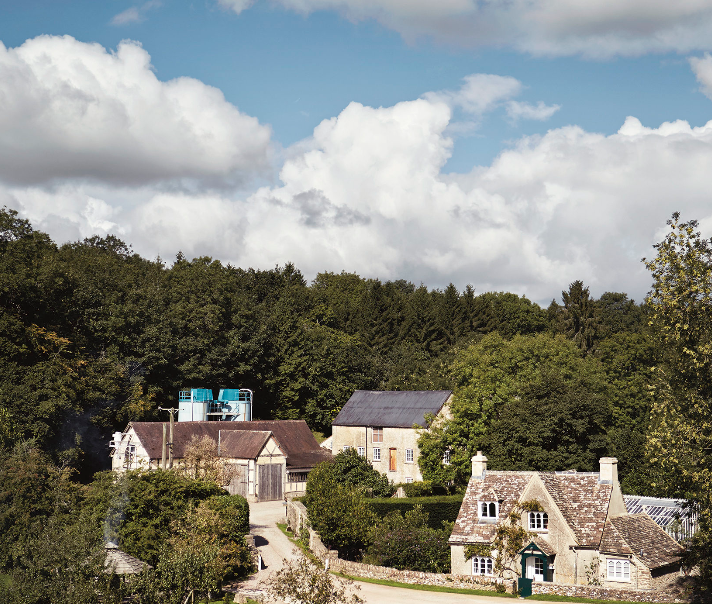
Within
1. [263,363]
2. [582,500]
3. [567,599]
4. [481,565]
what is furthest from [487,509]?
[263,363]

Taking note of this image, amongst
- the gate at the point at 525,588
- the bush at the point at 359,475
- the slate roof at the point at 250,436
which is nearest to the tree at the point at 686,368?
the gate at the point at 525,588

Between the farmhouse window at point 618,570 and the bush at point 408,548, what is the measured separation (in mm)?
8342

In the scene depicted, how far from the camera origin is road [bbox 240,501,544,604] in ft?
107

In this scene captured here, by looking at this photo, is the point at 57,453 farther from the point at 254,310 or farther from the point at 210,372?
the point at 254,310

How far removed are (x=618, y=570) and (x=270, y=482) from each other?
98.0 ft

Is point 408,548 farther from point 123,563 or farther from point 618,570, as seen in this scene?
point 123,563

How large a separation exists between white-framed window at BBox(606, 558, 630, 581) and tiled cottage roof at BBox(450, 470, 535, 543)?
5.49 meters

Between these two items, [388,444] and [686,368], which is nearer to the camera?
[686,368]

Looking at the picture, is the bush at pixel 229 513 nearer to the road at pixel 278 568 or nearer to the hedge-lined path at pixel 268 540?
the hedge-lined path at pixel 268 540

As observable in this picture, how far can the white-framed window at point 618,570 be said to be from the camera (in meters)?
35.2

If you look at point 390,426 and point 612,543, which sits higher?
point 390,426

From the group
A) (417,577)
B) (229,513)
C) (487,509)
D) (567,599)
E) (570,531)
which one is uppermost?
(229,513)

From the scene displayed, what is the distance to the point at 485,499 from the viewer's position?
39406 mm

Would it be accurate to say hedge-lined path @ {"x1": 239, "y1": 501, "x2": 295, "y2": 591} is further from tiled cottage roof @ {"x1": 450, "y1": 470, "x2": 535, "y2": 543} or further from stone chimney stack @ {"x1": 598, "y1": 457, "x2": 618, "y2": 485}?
stone chimney stack @ {"x1": 598, "y1": 457, "x2": 618, "y2": 485}
